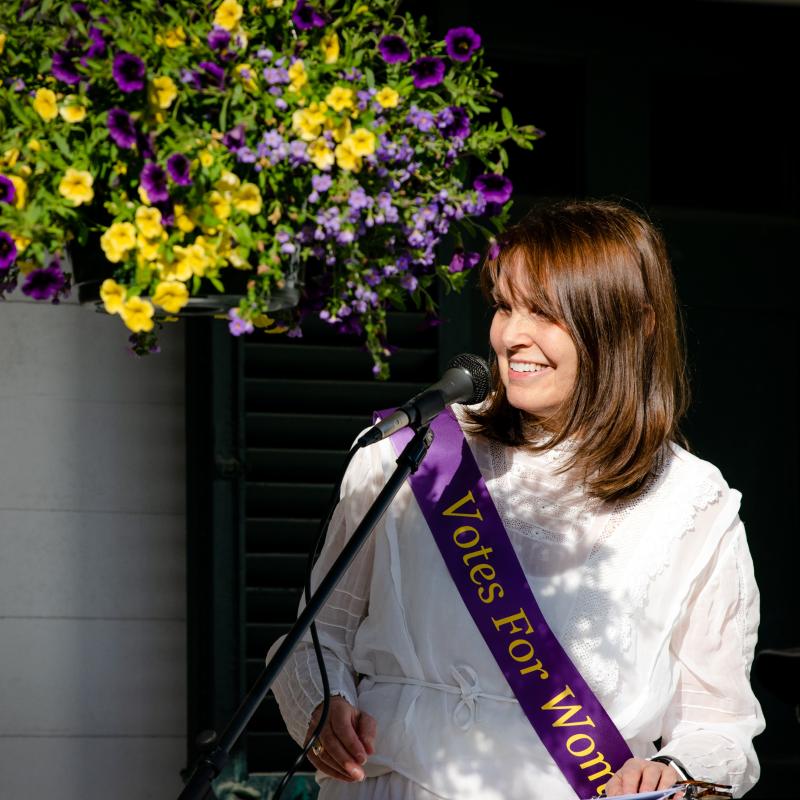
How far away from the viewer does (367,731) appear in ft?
7.27

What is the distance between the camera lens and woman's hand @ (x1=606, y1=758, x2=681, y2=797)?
2.17 metres

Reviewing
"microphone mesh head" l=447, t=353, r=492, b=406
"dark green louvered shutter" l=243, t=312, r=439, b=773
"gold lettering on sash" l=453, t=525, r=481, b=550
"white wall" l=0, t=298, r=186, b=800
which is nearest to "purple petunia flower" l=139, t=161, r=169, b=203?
"microphone mesh head" l=447, t=353, r=492, b=406

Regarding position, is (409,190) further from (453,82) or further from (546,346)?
(546,346)

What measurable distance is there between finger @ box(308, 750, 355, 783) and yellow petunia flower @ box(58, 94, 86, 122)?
1.00 m

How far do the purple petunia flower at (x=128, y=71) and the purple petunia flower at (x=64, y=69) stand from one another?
0.07 m

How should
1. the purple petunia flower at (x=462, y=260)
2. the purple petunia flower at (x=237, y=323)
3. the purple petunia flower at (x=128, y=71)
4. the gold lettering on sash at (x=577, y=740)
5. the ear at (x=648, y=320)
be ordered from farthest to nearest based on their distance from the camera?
the ear at (x=648, y=320) → the gold lettering on sash at (x=577, y=740) → the purple petunia flower at (x=462, y=260) → the purple petunia flower at (x=237, y=323) → the purple petunia flower at (x=128, y=71)

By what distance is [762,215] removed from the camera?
14.5 feet

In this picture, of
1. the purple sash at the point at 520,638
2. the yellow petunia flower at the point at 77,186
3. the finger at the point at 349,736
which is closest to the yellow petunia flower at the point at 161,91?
the yellow petunia flower at the point at 77,186

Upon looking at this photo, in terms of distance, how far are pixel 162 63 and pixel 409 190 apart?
1.09ft

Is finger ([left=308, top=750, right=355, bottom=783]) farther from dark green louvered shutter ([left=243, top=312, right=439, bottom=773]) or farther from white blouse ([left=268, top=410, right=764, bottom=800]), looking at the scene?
dark green louvered shutter ([left=243, top=312, right=439, bottom=773])

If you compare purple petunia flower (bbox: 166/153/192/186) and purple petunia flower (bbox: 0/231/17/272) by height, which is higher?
purple petunia flower (bbox: 166/153/192/186)

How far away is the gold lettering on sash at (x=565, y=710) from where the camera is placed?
2283 millimetres

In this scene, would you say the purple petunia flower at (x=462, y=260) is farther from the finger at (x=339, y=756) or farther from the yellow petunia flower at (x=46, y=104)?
the finger at (x=339, y=756)

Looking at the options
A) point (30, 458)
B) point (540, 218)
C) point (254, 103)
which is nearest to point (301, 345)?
point (30, 458)
